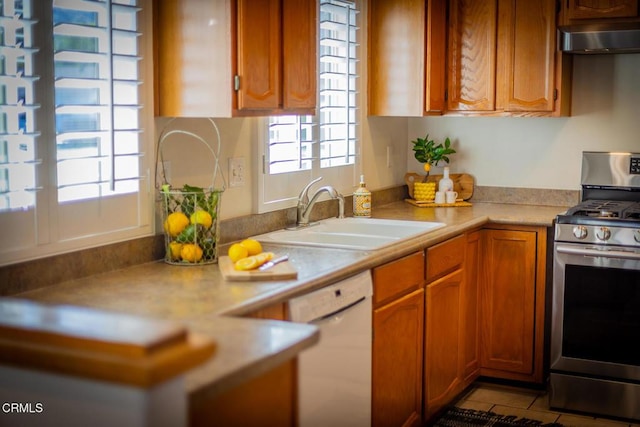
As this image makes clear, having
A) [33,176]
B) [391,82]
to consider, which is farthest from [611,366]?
[33,176]

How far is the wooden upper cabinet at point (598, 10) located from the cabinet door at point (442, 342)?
1337mm

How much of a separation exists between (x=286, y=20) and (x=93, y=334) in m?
2.04

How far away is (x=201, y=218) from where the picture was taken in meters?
2.85

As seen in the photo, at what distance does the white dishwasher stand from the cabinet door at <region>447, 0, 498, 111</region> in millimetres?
1698

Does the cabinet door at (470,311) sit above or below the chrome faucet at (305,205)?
below

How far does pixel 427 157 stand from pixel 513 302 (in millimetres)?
968

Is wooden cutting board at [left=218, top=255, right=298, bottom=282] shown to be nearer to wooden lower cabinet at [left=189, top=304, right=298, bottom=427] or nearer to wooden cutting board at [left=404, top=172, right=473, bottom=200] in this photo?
wooden lower cabinet at [left=189, top=304, right=298, bottom=427]

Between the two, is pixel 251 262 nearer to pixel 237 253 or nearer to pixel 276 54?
pixel 237 253

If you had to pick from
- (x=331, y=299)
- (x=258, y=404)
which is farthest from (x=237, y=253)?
(x=258, y=404)

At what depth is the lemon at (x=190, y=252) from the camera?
9.45ft

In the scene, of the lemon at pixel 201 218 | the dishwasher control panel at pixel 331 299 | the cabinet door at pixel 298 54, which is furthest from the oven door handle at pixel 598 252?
the lemon at pixel 201 218

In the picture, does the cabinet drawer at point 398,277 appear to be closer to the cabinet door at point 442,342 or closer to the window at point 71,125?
the cabinet door at point 442,342
